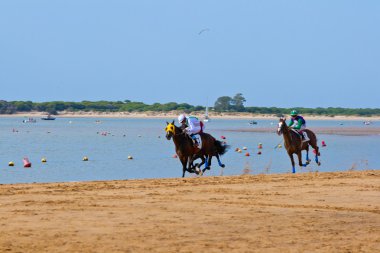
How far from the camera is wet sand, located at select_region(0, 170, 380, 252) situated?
42.9ft

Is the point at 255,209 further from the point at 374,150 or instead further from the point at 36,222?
the point at 374,150

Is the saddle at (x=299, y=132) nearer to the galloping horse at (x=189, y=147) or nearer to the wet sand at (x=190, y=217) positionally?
the galloping horse at (x=189, y=147)

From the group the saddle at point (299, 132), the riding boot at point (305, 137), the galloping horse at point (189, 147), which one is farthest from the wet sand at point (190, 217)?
the riding boot at point (305, 137)

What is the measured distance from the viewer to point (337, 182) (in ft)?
76.9

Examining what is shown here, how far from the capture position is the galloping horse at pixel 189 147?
89.1 feet

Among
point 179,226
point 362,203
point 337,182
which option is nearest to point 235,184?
point 337,182

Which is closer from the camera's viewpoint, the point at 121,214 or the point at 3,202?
the point at 121,214

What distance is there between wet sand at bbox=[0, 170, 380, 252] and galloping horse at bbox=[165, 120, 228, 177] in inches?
172

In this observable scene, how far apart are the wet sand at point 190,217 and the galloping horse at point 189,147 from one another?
4381 millimetres

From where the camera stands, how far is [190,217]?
15711 millimetres

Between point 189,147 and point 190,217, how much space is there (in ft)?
40.5

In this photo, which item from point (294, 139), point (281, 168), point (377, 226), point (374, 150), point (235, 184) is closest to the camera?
point (377, 226)

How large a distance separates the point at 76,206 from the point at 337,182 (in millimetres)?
8941

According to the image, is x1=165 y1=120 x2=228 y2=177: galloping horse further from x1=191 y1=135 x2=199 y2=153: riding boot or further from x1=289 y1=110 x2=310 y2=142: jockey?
x1=289 y1=110 x2=310 y2=142: jockey
